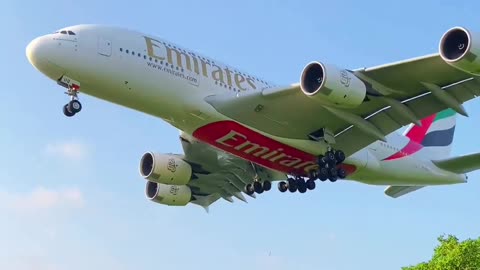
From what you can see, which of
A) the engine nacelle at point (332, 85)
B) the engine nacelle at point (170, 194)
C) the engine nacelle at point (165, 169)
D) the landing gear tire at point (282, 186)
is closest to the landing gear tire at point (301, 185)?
the landing gear tire at point (282, 186)

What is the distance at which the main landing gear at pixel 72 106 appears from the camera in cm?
2538

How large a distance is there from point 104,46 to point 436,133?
A: 19.0m

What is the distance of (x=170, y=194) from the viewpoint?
3475 centimetres

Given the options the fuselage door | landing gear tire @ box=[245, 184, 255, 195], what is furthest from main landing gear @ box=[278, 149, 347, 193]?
the fuselage door

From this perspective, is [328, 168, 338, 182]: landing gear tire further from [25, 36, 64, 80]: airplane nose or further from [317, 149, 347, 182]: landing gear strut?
[25, 36, 64, 80]: airplane nose

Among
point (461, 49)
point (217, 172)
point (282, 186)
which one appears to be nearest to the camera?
point (461, 49)

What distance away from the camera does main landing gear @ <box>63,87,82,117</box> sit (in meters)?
25.4

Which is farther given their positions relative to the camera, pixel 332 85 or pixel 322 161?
pixel 322 161

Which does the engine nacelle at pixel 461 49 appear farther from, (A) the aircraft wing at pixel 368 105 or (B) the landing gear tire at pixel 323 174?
(B) the landing gear tire at pixel 323 174

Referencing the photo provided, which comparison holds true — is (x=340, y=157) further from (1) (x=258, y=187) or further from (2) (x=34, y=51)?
(2) (x=34, y=51)

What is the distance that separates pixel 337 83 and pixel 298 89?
6.66ft

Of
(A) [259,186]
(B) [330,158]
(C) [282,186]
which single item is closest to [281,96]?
(B) [330,158]

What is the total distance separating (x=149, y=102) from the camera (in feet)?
84.6

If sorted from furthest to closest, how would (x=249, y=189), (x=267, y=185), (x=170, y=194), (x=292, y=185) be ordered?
1. (x=170, y=194)
2. (x=249, y=189)
3. (x=267, y=185)
4. (x=292, y=185)
